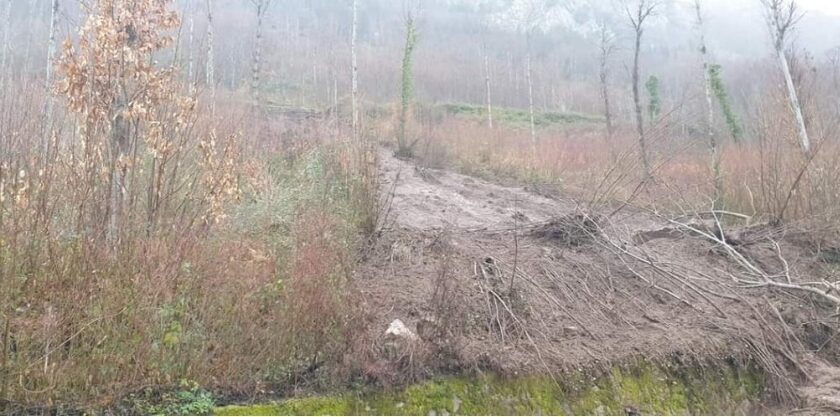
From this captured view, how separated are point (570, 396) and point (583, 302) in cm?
128

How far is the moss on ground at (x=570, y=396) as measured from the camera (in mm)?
3891

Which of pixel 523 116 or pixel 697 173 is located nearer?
pixel 697 173

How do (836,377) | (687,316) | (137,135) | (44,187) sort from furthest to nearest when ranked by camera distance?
(687,316) < (836,377) < (137,135) < (44,187)

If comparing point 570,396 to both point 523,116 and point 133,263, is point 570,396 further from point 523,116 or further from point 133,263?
point 523,116

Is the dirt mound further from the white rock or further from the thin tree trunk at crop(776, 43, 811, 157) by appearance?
the thin tree trunk at crop(776, 43, 811, 157)

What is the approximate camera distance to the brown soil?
455cm

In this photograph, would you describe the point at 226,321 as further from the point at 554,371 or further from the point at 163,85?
the point at 554,371

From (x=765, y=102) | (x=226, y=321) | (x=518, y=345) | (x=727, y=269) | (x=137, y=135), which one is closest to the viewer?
(x=226, y=321)

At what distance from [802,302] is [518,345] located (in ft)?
11.6

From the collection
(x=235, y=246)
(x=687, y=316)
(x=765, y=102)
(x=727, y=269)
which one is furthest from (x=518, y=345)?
(x=765, y=102)

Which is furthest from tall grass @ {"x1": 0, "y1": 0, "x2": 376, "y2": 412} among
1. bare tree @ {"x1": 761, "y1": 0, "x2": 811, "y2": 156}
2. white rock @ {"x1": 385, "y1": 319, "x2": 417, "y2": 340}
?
bare tree @ {"x1": 761, "y1": 0, "x2": 811, "y2": 156}

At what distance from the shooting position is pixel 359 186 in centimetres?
621

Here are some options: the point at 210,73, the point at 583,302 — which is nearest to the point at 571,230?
the point at 583,302

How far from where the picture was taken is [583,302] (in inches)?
216
